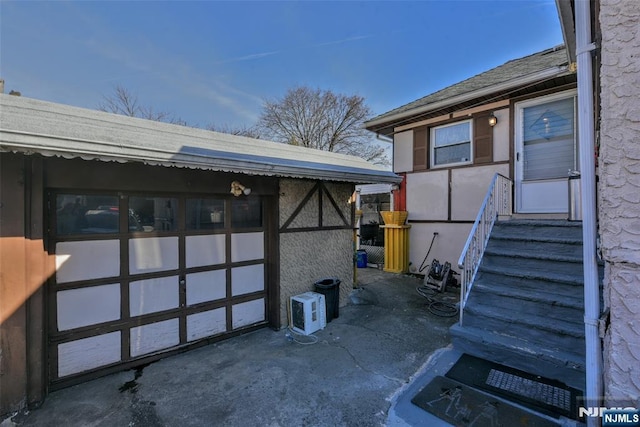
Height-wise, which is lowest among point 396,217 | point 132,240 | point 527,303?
Result: point 527,303

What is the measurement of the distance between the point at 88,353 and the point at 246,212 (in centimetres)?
252

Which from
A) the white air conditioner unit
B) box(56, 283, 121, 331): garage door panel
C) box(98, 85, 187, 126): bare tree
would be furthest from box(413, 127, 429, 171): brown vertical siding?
box(98, 85, 187, 126): bare tree

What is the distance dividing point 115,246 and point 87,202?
23.0 inches

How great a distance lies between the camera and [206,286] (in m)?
4.12

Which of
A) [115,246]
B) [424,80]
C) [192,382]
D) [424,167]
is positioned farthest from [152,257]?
[424,80]

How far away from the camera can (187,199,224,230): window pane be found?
157 inches

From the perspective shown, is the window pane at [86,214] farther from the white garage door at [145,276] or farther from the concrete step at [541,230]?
the concrete step at [541,230]

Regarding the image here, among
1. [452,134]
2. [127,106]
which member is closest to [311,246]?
[452,134]

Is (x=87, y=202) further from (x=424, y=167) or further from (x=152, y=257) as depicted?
(x=424, y=167)

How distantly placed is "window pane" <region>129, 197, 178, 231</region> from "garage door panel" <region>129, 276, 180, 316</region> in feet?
2.23

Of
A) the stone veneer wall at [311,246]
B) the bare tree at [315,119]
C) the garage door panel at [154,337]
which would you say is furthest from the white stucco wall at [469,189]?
the bare tree at [315,119]

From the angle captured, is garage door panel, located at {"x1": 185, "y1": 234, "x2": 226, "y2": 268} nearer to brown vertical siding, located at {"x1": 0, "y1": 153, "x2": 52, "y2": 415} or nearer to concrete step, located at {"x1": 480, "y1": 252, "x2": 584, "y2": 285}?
brown vertical siding, located at {"x1": 0, "y1": 153, "x2": 52, "y2": 415}

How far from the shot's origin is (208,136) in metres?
4.29

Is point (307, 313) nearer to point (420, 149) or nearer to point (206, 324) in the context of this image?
point (206, 324)
